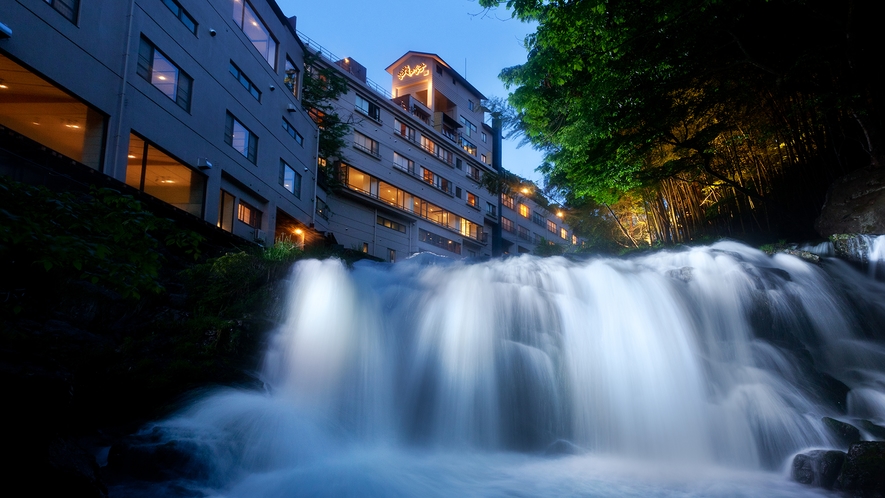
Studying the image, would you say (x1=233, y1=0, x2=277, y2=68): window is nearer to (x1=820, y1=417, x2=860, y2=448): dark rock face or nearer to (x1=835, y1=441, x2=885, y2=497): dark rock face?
(x1=820, y1=417, x2=860, y2=448): dark rock face

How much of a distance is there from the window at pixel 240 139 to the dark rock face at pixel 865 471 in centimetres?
2307

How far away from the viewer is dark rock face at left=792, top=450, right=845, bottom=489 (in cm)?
734

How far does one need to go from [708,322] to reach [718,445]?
4.32m

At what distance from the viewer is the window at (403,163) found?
44.8m

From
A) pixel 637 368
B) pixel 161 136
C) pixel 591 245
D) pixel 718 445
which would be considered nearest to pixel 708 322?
pixel 637 368

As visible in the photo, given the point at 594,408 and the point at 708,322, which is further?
the point at 708,322

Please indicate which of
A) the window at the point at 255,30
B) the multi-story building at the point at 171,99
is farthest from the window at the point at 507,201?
the window at the point at 255,30

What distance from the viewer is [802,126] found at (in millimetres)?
19844

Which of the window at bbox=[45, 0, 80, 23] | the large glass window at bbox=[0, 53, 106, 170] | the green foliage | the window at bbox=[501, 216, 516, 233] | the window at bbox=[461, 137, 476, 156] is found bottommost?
the green foliage

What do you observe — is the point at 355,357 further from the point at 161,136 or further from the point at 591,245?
the point at 591,245

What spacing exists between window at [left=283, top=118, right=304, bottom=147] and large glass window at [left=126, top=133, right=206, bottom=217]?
8.78 m

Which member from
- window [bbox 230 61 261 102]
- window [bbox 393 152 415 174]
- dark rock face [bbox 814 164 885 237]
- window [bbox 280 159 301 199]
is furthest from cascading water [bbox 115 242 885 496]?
window [bbox 393 152 415 174]

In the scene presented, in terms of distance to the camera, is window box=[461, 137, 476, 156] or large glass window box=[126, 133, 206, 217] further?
window box=[461, 137, 476, 156]

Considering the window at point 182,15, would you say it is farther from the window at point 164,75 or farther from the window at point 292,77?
the window at point 292,77
